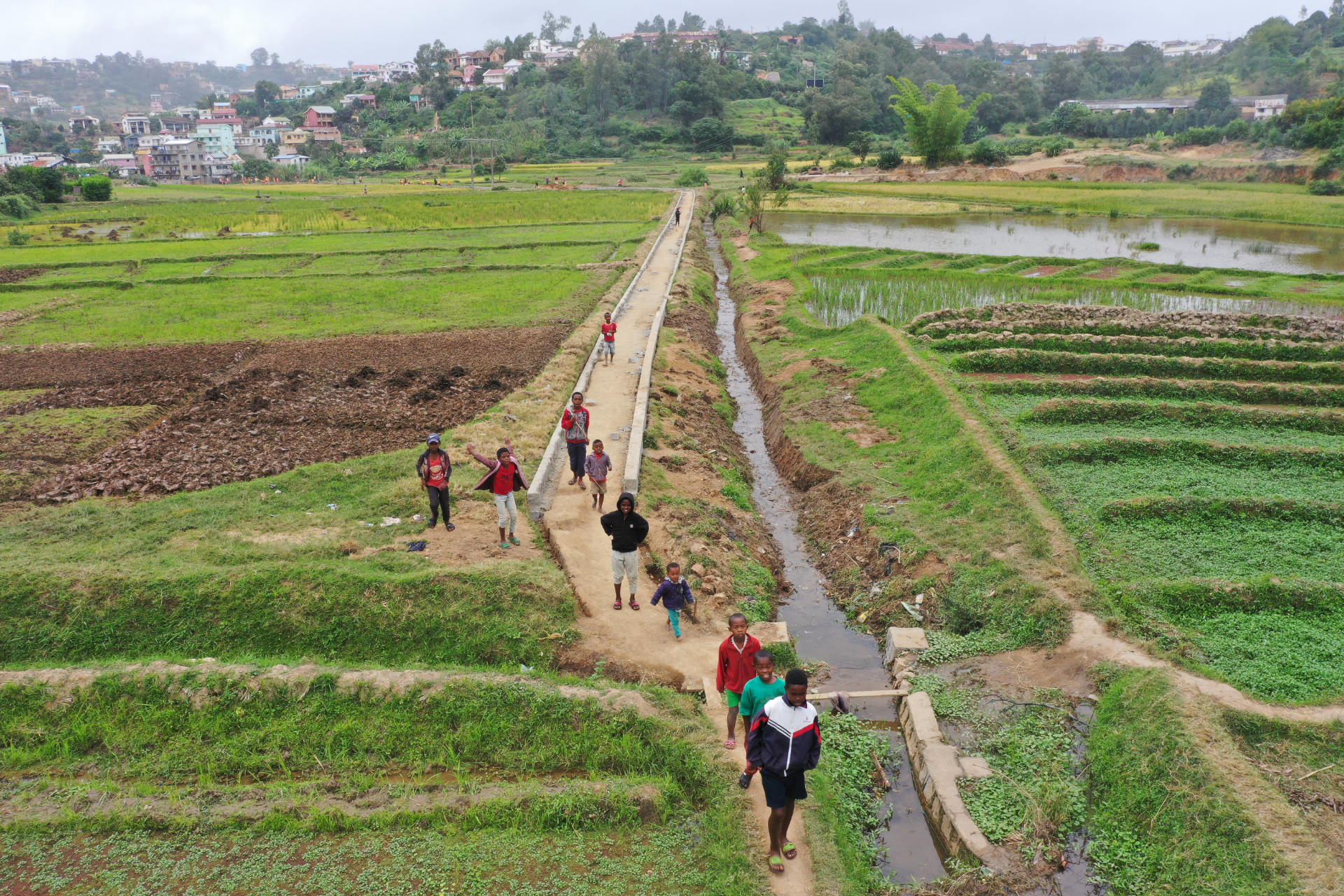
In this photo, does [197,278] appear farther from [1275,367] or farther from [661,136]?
[661,136]

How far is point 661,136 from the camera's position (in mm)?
98750

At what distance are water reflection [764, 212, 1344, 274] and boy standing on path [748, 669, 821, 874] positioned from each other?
35.9 m

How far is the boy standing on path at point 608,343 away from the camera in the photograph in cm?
1934

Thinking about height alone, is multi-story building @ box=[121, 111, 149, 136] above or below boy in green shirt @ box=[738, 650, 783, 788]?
above

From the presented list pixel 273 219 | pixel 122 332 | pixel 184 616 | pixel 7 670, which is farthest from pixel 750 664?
pixel 273 219

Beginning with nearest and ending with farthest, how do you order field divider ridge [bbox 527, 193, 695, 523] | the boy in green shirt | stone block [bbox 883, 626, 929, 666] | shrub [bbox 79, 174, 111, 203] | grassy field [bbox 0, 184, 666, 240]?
the boy in green shirt → stone block [bbox 883, 626, 929, 666] → field divider ridge [bbox 527, 193, 695, 523] → grassy field [bbox 0, 184, 666, 240] → shrub [bbox 79, 174, 111, 203]

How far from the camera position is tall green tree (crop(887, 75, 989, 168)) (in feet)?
230

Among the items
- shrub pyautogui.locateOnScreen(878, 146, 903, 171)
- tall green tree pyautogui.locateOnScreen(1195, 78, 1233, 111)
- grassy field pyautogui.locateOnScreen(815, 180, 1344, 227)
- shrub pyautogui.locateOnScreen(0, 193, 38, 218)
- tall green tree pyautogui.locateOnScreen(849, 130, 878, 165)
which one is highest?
tall green tree pyautogui.locateOnScreen(1195, 78, 1233, 111)

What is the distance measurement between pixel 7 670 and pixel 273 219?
46.5 meters

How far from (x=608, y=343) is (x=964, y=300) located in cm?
1388

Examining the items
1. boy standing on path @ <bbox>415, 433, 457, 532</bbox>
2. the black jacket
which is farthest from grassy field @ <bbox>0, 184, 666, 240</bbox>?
the black jacket

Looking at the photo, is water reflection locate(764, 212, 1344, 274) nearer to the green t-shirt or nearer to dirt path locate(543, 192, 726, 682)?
dirt path locate(543, 192, 726, 682)

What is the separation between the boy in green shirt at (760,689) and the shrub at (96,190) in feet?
238

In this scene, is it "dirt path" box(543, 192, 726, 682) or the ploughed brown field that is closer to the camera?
"dirt path" box(543, 192, 726, 682)
